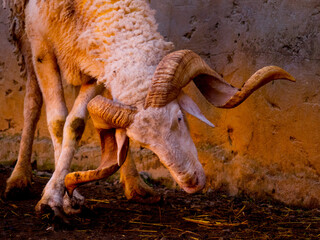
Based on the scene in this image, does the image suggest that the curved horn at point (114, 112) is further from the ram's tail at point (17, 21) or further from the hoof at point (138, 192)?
the ram's tail at point (17, 21)

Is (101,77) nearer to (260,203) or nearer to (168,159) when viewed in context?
(168,159)

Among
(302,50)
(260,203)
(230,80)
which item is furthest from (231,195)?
(302,50)

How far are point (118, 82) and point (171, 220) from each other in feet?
4.15

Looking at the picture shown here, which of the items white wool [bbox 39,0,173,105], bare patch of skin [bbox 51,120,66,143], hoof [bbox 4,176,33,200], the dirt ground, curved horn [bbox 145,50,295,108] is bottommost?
the dirt ground

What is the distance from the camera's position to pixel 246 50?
4.59 meters

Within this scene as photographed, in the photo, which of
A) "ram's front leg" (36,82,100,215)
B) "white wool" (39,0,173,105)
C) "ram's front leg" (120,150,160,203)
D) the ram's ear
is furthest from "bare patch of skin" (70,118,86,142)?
the ram's ear

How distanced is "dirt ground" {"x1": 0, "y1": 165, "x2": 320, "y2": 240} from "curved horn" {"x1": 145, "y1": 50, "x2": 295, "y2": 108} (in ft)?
3.15

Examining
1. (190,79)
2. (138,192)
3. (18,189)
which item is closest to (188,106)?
(190,79)

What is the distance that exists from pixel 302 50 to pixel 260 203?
4.68 ft

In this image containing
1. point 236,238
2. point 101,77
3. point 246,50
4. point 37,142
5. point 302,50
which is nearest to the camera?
point 236,238

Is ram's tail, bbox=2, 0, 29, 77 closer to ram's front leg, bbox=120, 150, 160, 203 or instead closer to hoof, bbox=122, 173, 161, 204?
ram's front leg, bbox=120, 150, 160, 203

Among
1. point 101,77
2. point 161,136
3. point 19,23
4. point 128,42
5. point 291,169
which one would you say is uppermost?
point 19,23

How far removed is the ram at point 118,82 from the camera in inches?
124

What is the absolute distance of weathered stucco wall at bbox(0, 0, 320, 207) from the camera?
13.6ft
